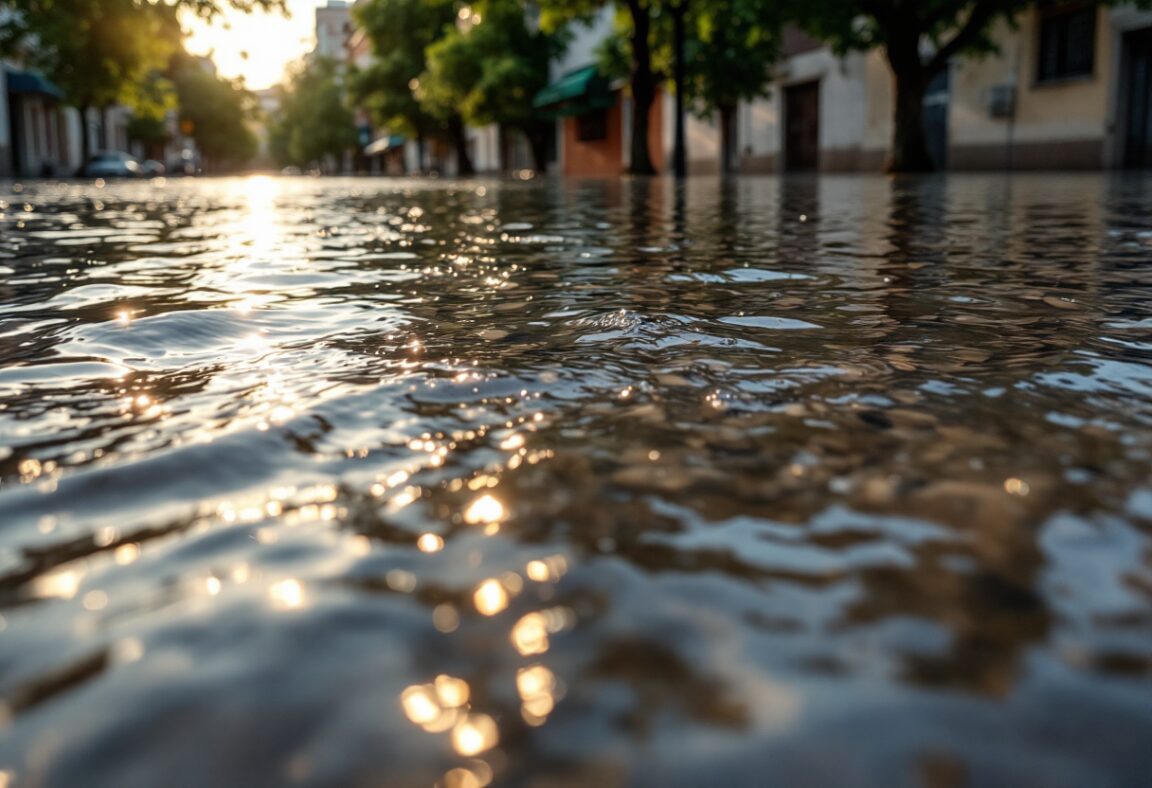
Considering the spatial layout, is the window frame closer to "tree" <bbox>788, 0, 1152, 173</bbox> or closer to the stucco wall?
"tree" <bbox>788, 0, 1152, 173</bbox>

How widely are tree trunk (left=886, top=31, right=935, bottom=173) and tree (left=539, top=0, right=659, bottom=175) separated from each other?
5.19m

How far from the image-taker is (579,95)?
96.3 feet

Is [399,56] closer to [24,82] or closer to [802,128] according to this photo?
[24,82]

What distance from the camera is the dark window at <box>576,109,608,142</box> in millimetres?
33000

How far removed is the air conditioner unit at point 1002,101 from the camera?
1834cm

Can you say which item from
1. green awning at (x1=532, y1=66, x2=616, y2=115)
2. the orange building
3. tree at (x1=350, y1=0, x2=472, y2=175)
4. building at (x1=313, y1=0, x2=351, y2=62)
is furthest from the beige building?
building at (x1=313, y1=0, x2=351, y2=62)

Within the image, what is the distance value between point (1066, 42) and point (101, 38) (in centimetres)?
1863

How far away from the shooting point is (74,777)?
28.2 inches

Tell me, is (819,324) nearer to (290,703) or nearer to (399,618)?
(399,618)

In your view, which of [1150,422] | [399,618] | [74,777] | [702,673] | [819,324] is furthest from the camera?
[819,324]

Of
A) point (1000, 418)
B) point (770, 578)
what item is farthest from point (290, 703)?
point (1000, 418)

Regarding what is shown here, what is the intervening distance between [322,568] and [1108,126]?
61.8 feet

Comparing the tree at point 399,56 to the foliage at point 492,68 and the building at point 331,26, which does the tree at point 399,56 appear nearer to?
the foliage at point 492,68

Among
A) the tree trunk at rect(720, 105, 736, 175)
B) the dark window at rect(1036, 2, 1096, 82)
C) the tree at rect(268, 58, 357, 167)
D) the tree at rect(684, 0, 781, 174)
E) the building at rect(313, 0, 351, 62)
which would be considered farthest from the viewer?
the building at rect(313, 0, 351, 62)
